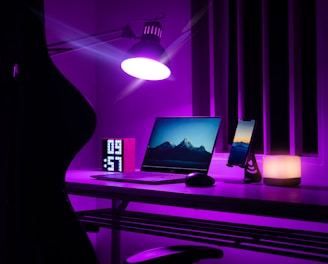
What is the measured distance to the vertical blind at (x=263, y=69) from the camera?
6.63ft

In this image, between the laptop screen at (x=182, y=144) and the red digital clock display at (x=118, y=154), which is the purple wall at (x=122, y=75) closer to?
the laptop screen at (x=182, y=144)

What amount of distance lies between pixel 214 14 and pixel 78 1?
3.41 ft

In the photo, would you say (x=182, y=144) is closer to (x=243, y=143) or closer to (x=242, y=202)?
(x=243, y=143)

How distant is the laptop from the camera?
6.36 ft

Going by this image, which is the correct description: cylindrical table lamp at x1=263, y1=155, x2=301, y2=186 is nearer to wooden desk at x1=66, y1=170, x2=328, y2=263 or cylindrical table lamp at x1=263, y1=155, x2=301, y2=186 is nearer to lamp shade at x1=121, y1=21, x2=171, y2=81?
wooden desk at x1=66, y1=170, x2=328, y2=263

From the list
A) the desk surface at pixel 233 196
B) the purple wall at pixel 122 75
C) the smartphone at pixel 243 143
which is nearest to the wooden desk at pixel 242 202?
the desk surface at pixel 233 196

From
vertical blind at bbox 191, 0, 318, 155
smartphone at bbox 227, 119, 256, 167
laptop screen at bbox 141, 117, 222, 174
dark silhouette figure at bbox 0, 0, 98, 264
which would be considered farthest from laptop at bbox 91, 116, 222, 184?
dark silhouette figure at bbox 0, 0, 98, 264

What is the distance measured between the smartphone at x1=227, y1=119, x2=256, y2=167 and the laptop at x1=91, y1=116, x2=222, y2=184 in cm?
13

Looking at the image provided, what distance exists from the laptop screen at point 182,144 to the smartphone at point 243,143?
0.45 feet

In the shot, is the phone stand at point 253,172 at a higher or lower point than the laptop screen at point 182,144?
lower

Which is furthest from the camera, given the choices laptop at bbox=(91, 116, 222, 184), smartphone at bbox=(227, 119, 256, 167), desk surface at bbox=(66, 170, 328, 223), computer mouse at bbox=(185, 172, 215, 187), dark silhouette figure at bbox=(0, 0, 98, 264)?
laptop at bbox=(91, 116, 222, 184)

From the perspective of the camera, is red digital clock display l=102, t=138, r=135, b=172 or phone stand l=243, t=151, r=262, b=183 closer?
phone stand l=243, t=151, r=262, b=183

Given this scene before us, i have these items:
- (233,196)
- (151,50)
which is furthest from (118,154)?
(233,196)

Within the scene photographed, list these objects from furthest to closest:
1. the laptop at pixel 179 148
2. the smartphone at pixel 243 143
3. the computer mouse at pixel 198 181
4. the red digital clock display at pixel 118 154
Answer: the red digital clock display at pixel 118 154 → the laptop at pixel 179 148 → the smartphone at pixel 243 143 → the computer mouse at pixel 198 181
